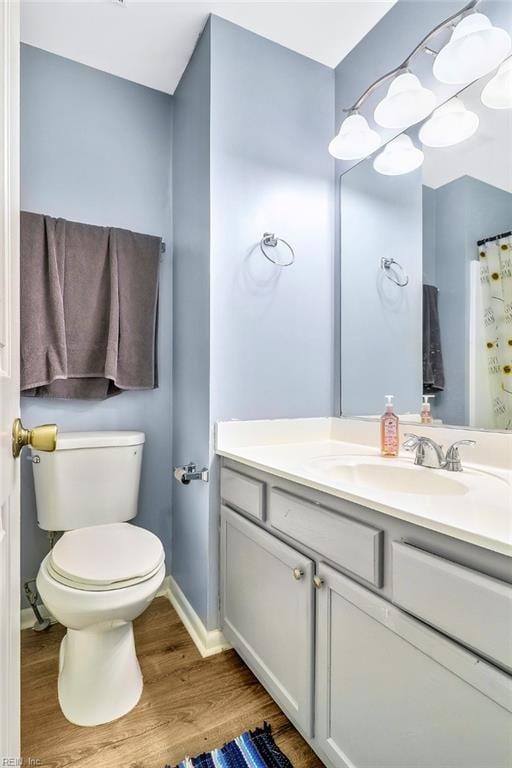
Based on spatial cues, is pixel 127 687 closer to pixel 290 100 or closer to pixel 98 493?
pixel 98 493

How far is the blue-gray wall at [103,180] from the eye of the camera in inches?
64.4

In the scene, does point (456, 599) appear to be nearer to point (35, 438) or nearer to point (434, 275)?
point (35, 438)

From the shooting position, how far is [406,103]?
1.30m

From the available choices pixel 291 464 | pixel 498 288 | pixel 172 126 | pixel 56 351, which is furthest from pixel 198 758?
pixel 172 126

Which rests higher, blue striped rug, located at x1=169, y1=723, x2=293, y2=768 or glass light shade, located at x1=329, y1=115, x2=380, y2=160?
glass light shade, located at x1=329, y1=115, x2=380, y2=160

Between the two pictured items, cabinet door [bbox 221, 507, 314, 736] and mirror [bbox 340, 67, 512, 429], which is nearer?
cabinet door [bbox 221, 507, 314, 736]

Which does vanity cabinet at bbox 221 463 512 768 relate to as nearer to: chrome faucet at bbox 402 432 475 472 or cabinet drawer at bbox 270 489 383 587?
cabinet drawer at bbox 270 489 383 587

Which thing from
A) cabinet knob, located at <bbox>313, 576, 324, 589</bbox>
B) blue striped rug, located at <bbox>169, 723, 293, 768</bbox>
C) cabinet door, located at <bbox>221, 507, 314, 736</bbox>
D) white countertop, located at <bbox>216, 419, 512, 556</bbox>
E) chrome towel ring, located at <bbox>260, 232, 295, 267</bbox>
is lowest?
blue striped rug, located at <bbox>169, 723, 293, 768</bbox>

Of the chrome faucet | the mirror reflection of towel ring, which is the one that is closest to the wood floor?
the chrome faucet

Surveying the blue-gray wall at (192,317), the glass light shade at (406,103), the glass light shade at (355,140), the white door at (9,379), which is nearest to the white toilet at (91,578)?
the blue-gray wall at (192,317)

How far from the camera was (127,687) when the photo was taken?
126 centimetres

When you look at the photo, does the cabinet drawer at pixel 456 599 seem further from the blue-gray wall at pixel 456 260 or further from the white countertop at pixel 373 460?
the blue-gray wall at pixel 456 260

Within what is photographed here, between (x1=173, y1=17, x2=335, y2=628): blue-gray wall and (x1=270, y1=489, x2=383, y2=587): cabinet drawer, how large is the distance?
1.48 feet

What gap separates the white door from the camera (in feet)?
1.79
